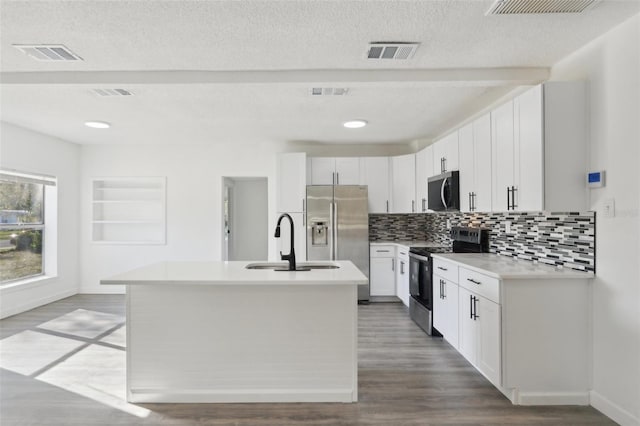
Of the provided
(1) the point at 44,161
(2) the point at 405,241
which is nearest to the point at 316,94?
(2) the point at 405,241

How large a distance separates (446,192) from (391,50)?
1932mm

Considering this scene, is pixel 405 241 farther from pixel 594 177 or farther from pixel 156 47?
pixel 156 47

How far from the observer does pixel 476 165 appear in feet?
11.7

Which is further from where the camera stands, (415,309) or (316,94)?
(415,309)

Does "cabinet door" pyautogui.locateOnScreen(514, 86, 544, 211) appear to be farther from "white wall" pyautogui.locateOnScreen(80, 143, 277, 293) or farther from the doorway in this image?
the doorway

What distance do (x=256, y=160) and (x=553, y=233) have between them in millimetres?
4349

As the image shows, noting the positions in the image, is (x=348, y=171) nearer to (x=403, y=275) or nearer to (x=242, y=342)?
(x=403, y=275)

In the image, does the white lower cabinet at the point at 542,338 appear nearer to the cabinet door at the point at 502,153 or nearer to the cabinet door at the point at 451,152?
the cabinet door at the point at 502,153

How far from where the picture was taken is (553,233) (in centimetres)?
301

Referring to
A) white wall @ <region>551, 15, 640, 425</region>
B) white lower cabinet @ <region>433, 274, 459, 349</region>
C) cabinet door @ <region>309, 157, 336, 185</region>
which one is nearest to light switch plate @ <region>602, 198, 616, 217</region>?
white wall @ <region>551, 15, 640, 425</region>

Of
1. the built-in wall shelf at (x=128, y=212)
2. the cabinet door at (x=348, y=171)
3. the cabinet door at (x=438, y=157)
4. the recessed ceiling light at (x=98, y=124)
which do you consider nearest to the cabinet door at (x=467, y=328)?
the cabinet door at (x=438, y=157)

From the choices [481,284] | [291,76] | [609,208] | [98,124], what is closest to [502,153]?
[609,208]

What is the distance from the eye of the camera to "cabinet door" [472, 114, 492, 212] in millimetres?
3340

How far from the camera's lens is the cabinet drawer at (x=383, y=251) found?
5742 millimetres
